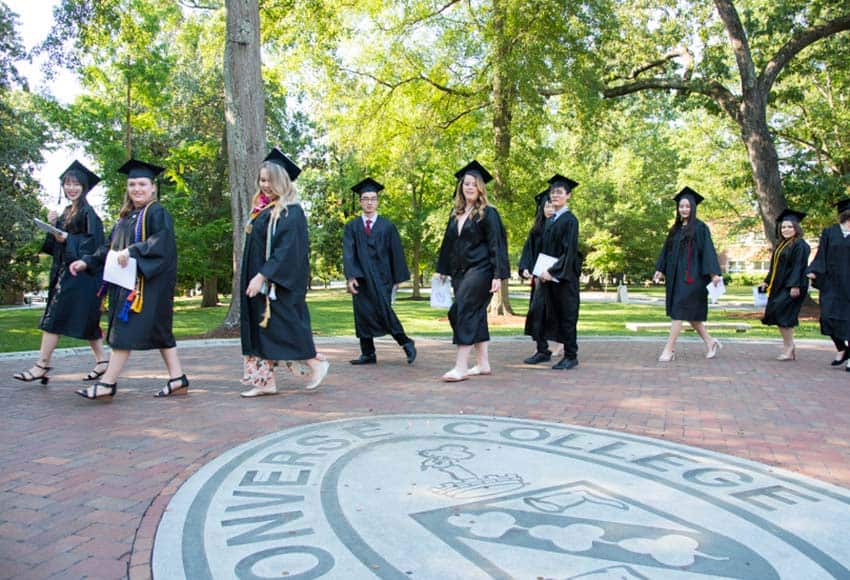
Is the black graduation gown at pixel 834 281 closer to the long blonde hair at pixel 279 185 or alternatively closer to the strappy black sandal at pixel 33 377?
the long blonde hair at pixel 279 185

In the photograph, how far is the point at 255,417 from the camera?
4.93 meters

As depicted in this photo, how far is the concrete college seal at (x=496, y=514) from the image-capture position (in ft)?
7.81

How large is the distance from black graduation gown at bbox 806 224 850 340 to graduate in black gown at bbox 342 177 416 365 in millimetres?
5249

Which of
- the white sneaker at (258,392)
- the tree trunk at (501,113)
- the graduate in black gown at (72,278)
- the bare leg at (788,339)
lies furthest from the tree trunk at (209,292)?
the bare leg at (788,339)

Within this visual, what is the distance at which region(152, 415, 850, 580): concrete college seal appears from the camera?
93.7 inches

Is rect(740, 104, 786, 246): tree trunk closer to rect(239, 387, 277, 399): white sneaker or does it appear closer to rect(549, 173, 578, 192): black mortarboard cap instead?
rect(549, 173, 578, 192): black mortarboard cap

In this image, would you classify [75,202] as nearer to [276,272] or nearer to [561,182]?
[276,272]

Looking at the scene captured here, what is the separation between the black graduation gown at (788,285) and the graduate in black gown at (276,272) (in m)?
6.29

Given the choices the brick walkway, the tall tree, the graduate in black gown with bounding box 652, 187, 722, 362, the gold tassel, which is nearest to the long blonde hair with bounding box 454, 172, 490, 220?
the brick walkway

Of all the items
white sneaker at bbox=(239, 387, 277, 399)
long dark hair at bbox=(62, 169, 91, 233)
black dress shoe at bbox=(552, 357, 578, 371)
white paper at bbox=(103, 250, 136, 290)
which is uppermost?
long dark hair at bbox=(62, 169, 91, 233)

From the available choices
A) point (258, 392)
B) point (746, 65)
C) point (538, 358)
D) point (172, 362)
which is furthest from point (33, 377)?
point (746, 65)

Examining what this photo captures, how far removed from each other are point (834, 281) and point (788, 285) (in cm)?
54

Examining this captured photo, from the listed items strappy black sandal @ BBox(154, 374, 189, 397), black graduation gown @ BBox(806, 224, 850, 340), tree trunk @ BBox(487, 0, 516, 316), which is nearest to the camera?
strappy black sandal @ BBox(154, 374, 189, 397)

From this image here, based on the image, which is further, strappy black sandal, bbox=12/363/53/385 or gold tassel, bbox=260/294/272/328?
strappy black sandal, bbox=12/363/53/385
